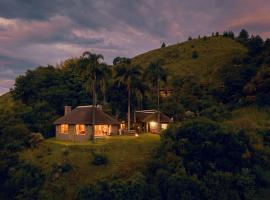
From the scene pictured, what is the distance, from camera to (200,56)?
357 ft

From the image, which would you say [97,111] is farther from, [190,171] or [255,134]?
[255,134]

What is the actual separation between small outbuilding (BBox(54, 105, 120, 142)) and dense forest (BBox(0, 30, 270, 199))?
364 cm

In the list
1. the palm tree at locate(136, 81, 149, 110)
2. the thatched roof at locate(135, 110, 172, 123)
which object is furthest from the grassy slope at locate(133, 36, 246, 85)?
the palm tree at locate(136, 81, 149, 110)

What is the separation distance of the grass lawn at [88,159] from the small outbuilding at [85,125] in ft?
8.91

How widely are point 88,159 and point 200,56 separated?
2957 inches

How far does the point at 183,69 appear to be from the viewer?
325 ft

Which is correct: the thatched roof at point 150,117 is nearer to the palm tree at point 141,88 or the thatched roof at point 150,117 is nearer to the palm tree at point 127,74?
the palm tree at point 141,88

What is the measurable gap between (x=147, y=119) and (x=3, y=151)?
26427mm

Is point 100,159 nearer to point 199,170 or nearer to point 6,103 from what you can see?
point 199,170

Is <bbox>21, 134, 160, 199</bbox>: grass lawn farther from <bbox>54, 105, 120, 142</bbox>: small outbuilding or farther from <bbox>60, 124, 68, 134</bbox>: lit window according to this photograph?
A: <bbox>60, 124, 68, 134</bbox>: lit window

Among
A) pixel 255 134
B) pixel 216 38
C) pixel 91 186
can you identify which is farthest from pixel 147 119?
pixel 216 38

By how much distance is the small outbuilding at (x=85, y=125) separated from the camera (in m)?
51.6

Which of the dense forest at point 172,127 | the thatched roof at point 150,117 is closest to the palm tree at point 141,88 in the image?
the dense forest at point 172,127

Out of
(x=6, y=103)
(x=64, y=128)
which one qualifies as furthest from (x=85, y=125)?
(x=6, y=103)
